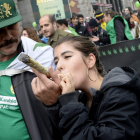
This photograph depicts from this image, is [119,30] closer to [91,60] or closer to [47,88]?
[91,60]

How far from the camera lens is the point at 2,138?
186cm

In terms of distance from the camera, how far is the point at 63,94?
1547mm

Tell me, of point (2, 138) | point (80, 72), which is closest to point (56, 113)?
point (80, 72)

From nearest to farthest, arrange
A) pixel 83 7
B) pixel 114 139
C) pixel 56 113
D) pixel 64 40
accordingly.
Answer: pixel 114 139 → pixel 56 113 → pixel 64 40 → pixel 83 7

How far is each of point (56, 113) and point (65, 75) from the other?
0.96ft

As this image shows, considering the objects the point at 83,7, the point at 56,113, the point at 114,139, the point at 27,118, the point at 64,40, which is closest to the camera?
the point at 114,139

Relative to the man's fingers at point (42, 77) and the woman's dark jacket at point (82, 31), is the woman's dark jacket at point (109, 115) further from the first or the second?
the woman's dark jacket at point (82, 31)

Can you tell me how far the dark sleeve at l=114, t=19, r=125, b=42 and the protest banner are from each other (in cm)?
155

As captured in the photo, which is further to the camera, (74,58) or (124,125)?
(74,58)

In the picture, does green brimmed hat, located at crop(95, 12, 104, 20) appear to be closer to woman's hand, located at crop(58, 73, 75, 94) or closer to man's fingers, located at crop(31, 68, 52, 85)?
woman's hand, located at crop(58, 73, 75, 94)

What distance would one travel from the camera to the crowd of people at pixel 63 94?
1.44 m

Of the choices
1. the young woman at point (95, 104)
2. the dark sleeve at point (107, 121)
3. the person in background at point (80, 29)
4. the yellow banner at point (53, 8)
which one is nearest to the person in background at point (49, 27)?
the yellow banner at point (53, 8)

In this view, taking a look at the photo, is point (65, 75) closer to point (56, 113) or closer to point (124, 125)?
point (56, 113)

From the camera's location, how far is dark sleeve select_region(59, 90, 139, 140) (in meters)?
1.39
